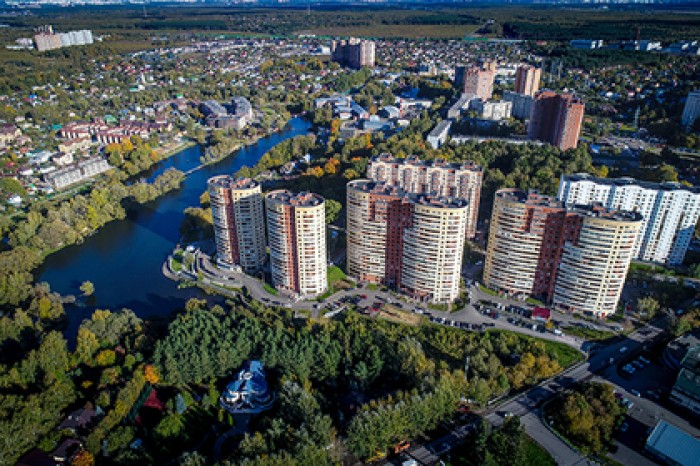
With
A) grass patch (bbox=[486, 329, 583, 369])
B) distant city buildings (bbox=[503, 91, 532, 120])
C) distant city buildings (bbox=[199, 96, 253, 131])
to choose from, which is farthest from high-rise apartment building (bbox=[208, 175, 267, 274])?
distant city buildings (bbox=[503, 91, 532, 120])

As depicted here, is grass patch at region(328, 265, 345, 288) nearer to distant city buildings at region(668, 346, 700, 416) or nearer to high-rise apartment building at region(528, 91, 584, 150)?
distant city buildings at region(668, 346, 700, 416)

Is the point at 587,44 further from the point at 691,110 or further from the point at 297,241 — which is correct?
the point at 297,241

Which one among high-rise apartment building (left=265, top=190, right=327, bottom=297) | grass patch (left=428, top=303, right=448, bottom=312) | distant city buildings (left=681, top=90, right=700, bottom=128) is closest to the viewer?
high-rise apartment building (left=265, top=190, right=327, bottom=297)

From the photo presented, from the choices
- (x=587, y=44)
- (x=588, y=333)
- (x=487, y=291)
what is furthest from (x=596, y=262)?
(x=587, y=44)

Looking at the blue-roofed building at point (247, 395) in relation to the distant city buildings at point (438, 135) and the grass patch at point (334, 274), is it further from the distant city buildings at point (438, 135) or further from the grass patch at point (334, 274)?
the distant city buildings at point (438, 135)

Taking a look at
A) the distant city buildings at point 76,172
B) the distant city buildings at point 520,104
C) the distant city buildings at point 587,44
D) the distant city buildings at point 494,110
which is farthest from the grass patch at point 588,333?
the distant city buildings at point 587,44

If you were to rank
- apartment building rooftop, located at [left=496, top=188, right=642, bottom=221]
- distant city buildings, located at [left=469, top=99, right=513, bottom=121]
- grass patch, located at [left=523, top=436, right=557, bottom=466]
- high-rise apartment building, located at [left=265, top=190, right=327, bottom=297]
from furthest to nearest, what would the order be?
distant city buildings, located at [left=469, top=99, right=513, bottom=121] → high-rise apartment building, located at [left=265, top=190, right=327, bottom=297] → apartment building rooftop, located at [left=496, top=188, right=642, bottom=221] → grass patch, located at [left=523, top=436, right=557, bottom=466]
